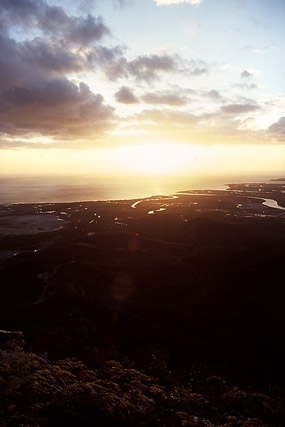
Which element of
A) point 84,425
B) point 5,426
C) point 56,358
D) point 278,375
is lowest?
point 278,375

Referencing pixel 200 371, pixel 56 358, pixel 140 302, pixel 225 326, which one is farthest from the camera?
pixel 140 302

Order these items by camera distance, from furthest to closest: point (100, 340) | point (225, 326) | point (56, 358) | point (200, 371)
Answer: point (225, 326) → point (100, 340) → point (200, 371) → point (56, 358)

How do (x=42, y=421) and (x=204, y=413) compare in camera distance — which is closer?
(x=42, y=421)

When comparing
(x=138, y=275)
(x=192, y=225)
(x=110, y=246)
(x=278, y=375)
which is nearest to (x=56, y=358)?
(x=278, y=375)

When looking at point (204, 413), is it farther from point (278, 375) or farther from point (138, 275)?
point (138, 275)

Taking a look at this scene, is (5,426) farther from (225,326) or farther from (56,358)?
(225,326)

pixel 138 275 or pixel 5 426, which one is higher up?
pixel 5 426

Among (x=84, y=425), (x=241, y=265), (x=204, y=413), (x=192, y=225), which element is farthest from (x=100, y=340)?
(x=192, y=225)
